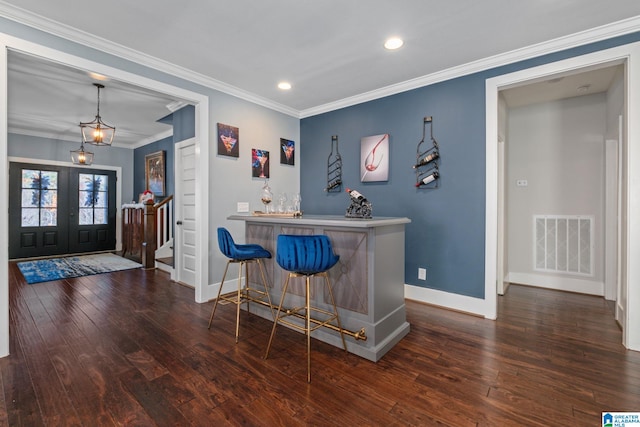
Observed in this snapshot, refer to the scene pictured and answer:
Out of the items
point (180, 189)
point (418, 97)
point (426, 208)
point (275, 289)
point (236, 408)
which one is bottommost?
point (236, 408)

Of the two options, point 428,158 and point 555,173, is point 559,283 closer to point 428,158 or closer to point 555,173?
point 555,173

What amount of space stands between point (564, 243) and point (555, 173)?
3.17 ft

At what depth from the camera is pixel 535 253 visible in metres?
4.20

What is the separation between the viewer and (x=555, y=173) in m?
4.04

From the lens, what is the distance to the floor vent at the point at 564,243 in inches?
151

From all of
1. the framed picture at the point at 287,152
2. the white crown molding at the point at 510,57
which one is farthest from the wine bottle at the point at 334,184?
the white crown molding at the point at 510,57

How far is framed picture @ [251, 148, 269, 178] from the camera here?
162 inches

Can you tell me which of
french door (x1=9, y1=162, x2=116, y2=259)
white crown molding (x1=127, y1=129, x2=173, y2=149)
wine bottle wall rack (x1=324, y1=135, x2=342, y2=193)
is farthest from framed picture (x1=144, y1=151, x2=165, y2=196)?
wine bottle wall rack (x1=324, y1=135, x2=342, y2=193)

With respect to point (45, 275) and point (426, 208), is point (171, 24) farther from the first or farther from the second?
point (45, 275)

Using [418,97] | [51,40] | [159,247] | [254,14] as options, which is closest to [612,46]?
[418,97]

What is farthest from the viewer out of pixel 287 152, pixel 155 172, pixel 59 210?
pixel 59 210

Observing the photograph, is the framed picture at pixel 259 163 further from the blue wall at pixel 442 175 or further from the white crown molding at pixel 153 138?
the white crown molding at pixel 153 138

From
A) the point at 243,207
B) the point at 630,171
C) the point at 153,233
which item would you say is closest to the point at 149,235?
the point at 153,233

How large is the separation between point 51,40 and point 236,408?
319cm
